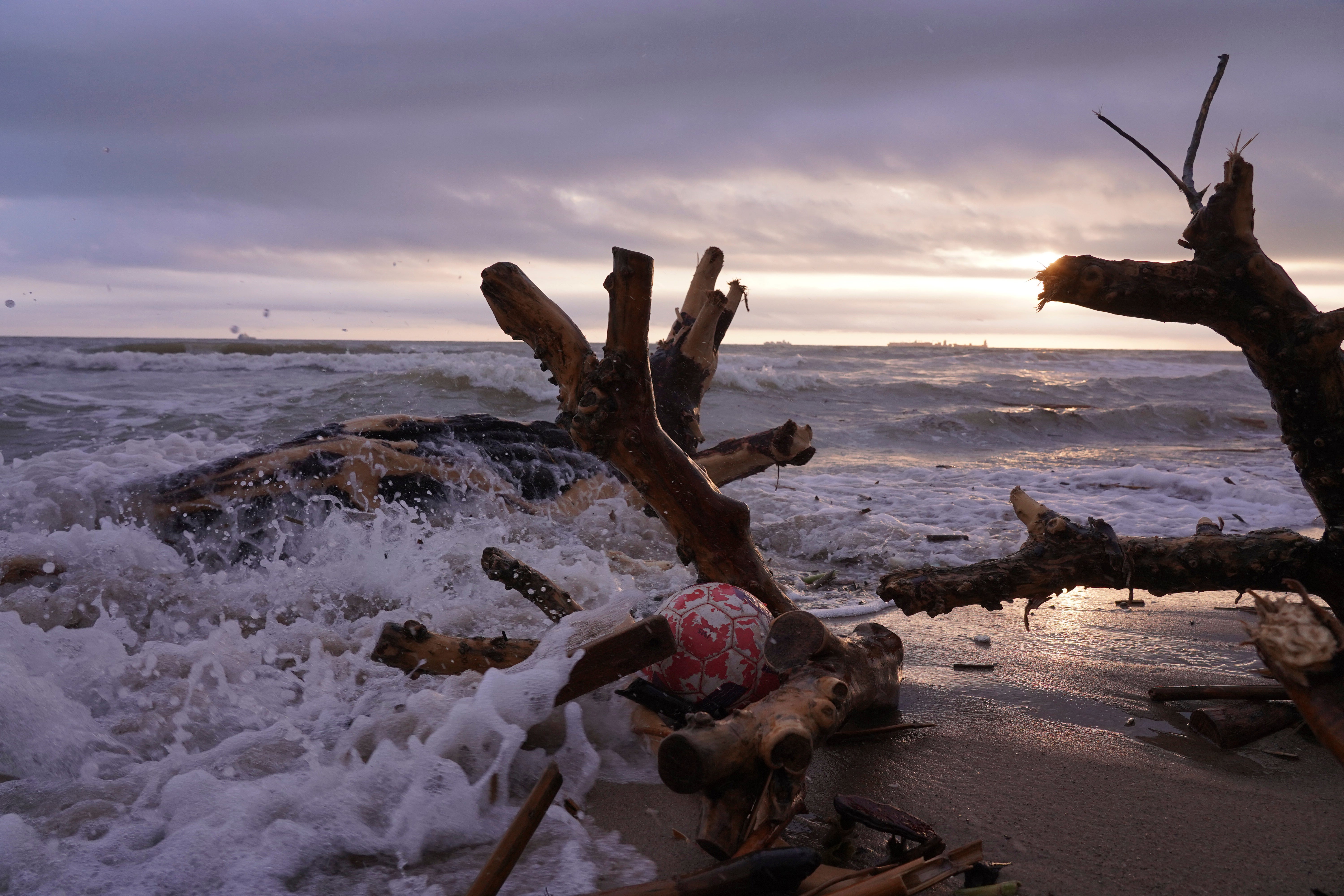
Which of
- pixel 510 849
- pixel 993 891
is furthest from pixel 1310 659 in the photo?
pixel 510 849

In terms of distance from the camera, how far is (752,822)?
5.59 ft

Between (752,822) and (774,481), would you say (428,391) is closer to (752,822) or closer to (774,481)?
(774,481)

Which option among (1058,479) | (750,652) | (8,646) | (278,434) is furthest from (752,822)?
(278,434)

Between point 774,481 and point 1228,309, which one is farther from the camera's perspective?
point 774,481

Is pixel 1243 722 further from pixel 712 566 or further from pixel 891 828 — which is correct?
pixel 712 566

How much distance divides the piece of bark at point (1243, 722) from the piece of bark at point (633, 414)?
1.38m

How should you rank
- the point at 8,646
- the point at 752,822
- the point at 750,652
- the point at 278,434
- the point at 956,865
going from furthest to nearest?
the point at 278,434 → the point at 8,646 → the point at 750,652 → the point at 956,865 → the point at 752,822

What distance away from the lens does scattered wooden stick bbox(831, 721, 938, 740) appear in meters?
2.58

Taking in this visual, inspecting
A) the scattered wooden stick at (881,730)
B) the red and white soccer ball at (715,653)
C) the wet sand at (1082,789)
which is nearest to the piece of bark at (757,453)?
the wet sand at (1082,789)

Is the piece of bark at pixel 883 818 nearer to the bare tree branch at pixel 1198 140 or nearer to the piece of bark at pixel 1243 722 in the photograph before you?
the piece of bark at pixel 1243 722

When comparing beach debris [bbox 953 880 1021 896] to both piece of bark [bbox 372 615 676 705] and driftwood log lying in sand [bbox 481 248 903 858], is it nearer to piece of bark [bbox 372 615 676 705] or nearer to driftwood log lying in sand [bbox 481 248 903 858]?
driftwood log lying in sand [bbox 481 248 903 858]

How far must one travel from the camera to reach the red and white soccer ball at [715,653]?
244 centimetres

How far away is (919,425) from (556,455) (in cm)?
934

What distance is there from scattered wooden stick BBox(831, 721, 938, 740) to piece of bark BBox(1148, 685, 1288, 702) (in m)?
0.90
